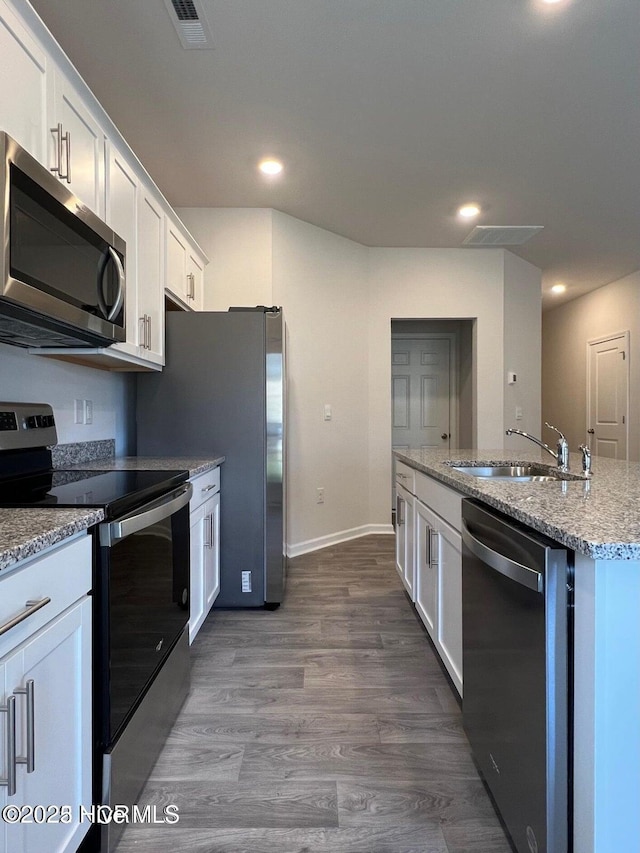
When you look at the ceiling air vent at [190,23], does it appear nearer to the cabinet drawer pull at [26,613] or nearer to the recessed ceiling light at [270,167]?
the recessed ceiling light at [270,167]

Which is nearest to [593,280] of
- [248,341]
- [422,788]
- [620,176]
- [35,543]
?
[620,176]

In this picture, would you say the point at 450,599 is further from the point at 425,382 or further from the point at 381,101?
the point at 425,382

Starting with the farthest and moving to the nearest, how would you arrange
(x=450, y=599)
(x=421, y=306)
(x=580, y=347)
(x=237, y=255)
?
(x=580, y=347), (x=421, y=306), (x=237, y=255), (x=450, y=599)

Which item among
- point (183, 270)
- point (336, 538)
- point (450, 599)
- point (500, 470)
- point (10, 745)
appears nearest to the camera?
point (10, 745)

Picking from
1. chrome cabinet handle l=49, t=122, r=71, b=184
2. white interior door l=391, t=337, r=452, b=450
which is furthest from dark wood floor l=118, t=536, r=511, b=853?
white interior door l=391, t=337, r=452, b=450

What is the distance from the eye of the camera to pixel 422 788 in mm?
1492

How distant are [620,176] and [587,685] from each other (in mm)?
3619

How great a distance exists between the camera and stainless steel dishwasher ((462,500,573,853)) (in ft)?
3.24

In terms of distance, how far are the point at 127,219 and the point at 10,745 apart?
2.03 meters

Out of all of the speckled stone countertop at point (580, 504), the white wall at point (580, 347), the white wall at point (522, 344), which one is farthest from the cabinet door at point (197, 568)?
the white wall at point (580, 347)

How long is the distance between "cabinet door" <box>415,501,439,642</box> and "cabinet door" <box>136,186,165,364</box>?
5.14 ft

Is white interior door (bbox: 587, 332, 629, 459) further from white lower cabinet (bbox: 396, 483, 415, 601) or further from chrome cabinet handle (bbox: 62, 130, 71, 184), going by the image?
chrome cabinet handle (bbox: 62, 130, 71, 184)

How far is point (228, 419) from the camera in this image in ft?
9.48

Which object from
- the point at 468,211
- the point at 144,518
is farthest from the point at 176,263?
the point at 468,211
